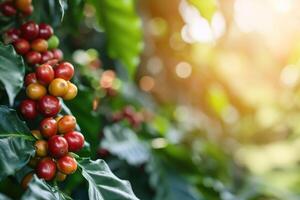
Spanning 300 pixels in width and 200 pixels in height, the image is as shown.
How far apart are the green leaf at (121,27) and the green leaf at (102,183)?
72cm

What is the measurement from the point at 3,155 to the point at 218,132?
231 cm

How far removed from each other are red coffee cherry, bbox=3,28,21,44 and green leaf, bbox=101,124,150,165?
575mm

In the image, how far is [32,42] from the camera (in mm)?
959

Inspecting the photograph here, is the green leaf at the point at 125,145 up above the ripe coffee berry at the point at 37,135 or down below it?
above

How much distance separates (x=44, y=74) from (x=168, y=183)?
0.82 metres

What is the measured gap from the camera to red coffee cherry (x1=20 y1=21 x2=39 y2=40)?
0.95 m

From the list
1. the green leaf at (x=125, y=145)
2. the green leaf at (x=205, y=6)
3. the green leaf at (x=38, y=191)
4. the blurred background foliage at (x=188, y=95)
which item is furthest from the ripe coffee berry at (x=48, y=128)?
the green leaf at (x=125, y=145)

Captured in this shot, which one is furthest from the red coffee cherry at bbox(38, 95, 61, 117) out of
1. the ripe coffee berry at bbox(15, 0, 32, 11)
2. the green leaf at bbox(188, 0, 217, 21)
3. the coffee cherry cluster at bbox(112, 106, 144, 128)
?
the coffee cherry cluster at bbox(112, 106, 144, 128)

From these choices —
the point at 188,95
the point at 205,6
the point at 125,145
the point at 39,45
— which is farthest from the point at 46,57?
the point at 188,95

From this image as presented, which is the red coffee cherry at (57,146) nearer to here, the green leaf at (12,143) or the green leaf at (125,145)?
the green leaf at (12,143)

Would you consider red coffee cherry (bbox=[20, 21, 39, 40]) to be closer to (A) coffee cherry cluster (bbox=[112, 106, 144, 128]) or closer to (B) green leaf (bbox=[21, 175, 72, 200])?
(B) green leaf (bbox=[21, 175, 72, 200])

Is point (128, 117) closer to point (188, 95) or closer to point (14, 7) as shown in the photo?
point (14, 7)

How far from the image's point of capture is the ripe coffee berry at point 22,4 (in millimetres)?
1021

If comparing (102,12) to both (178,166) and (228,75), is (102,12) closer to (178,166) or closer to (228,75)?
(178,166)
